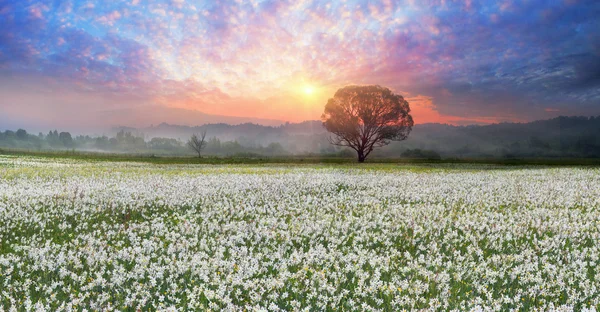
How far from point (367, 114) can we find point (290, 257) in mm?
64096

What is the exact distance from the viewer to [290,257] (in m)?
7.00

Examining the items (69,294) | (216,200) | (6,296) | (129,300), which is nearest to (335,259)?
(129,300)

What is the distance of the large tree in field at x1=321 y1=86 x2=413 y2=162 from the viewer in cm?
6856

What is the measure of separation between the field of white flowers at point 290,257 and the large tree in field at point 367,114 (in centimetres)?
5555

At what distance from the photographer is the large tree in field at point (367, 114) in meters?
68.6

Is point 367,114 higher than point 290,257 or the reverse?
higher

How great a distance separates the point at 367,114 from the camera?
6906 centimetres

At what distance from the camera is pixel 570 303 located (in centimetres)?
550

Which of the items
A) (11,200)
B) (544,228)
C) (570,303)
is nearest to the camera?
(570,303)

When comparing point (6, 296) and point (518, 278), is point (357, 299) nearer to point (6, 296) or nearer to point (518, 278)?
point (518, 278)

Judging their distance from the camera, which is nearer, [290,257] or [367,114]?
[290,257]

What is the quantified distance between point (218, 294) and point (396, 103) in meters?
67.6

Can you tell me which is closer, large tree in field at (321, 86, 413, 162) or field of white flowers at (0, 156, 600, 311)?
field of white flowers at (0, 156, 600, 311)

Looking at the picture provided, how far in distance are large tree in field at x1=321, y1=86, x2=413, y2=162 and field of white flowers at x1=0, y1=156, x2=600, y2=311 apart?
55547mm
